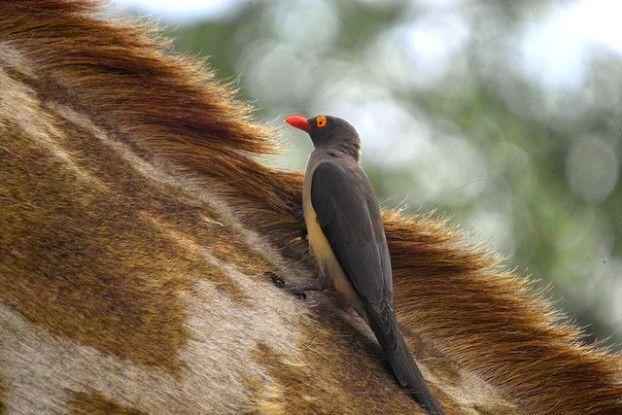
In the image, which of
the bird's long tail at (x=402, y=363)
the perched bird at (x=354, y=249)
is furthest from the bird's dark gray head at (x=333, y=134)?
the bird's long tail at (x=402, y=363)

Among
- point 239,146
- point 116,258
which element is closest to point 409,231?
point 239,146

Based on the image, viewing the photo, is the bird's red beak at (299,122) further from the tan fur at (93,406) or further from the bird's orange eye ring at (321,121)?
the tan fur at (93,406)

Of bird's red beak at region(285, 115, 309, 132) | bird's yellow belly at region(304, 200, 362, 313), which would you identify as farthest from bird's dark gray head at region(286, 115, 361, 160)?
bird's yellow belly at region(304, 200, 362, 313)

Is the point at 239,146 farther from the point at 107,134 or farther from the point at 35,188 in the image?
the point at 35,188

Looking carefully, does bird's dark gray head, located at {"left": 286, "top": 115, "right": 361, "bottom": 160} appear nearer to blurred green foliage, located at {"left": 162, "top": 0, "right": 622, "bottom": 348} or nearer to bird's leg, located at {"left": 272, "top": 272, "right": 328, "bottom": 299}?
bird's leg, located at {"left": 272, "top": 272, "right": 328, "bottom": 299}

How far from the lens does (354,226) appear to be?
498cm

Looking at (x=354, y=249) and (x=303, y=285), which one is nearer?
(x=303, y=285)

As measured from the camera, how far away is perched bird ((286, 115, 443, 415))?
4.14m

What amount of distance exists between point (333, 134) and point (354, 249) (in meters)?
1.32

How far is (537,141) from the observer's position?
46.9 feet

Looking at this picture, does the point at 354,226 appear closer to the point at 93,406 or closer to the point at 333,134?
the point at 333,134

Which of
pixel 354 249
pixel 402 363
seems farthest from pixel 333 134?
pixel 402 363

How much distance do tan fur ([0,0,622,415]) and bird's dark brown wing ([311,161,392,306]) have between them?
0.31 feet

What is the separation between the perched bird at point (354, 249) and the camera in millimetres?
4145
